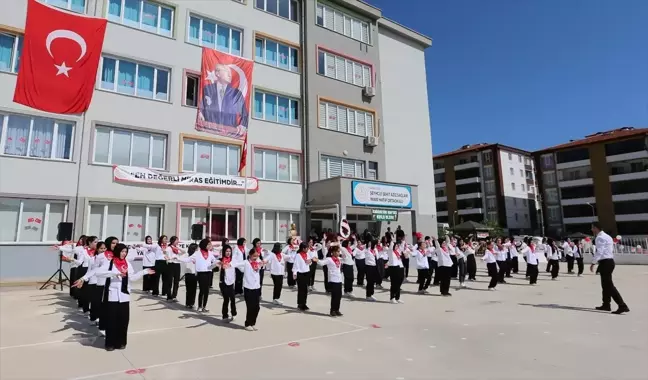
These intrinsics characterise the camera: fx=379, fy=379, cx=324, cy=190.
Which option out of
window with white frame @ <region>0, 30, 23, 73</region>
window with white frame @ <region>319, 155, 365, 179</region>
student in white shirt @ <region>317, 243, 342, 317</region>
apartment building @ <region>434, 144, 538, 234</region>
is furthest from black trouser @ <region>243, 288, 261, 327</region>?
apartment building @ <region>434, 144, 538, 234</region>

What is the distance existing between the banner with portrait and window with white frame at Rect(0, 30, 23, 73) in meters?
7.07

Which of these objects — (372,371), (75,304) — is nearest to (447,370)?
(372,371)

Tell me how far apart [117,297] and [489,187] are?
63.2 m

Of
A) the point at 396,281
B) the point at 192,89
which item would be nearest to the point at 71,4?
the point at 192,89

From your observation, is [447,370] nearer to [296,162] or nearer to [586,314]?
[586,314]

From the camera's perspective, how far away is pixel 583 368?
17.1ft

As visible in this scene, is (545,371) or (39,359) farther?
(39,359)

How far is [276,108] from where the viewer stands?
2162 centimetres

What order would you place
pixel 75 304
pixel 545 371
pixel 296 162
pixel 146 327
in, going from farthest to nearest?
pixel 296 162 → pixel 75 304 → pixel 146 327 → pixel 545 371

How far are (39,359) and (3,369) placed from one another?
47cm

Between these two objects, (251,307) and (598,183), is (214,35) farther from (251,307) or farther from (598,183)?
(598,183)

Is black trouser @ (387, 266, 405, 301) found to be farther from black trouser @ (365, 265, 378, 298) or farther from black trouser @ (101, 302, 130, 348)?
black trouser @ (101, 302, 130, 348)

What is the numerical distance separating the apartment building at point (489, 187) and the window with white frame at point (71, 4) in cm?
5803

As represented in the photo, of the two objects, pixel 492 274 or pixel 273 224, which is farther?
pixel 273 224
